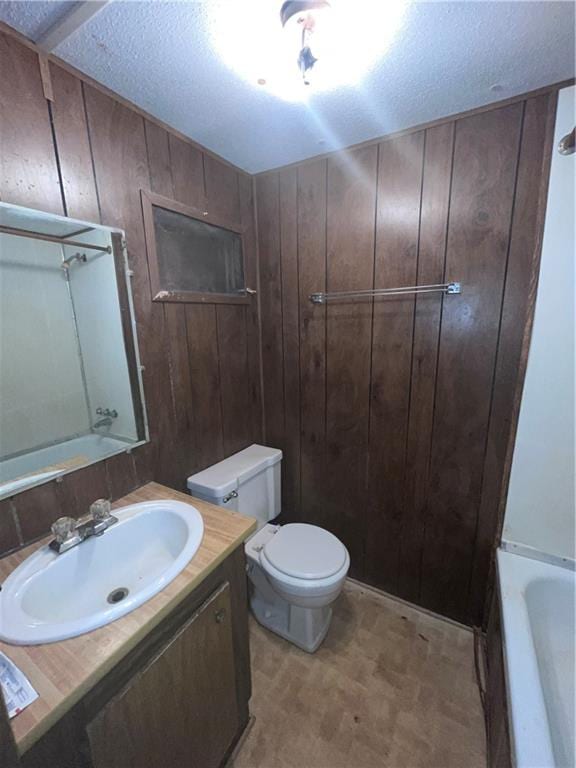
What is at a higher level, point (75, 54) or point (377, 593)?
point (75, 54)

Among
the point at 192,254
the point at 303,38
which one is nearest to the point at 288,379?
the point at 192,254

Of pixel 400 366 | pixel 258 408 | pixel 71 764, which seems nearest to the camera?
pixel 71 764

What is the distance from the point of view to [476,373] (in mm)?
1401

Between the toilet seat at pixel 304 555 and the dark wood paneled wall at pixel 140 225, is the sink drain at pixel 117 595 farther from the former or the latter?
the toilet seat at pixel 304 555

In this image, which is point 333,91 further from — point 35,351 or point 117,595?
point 117,595

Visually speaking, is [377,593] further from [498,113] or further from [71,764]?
[498,113]

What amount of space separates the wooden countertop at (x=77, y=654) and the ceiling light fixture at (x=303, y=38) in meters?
1.36

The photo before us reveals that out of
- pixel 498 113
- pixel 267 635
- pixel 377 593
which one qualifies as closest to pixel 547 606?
pixel 377 593

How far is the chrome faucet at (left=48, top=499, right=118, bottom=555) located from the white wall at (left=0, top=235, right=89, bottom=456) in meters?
0.31

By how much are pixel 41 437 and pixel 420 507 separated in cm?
165

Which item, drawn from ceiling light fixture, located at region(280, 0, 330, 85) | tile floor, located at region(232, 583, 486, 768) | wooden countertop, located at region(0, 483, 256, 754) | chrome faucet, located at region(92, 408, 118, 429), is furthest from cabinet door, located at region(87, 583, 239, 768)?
ceiling light fixture, located at region(280, 0, 330, 85)

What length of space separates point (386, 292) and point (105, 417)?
1318 mm

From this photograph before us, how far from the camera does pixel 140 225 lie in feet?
4.18

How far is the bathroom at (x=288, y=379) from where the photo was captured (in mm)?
864
